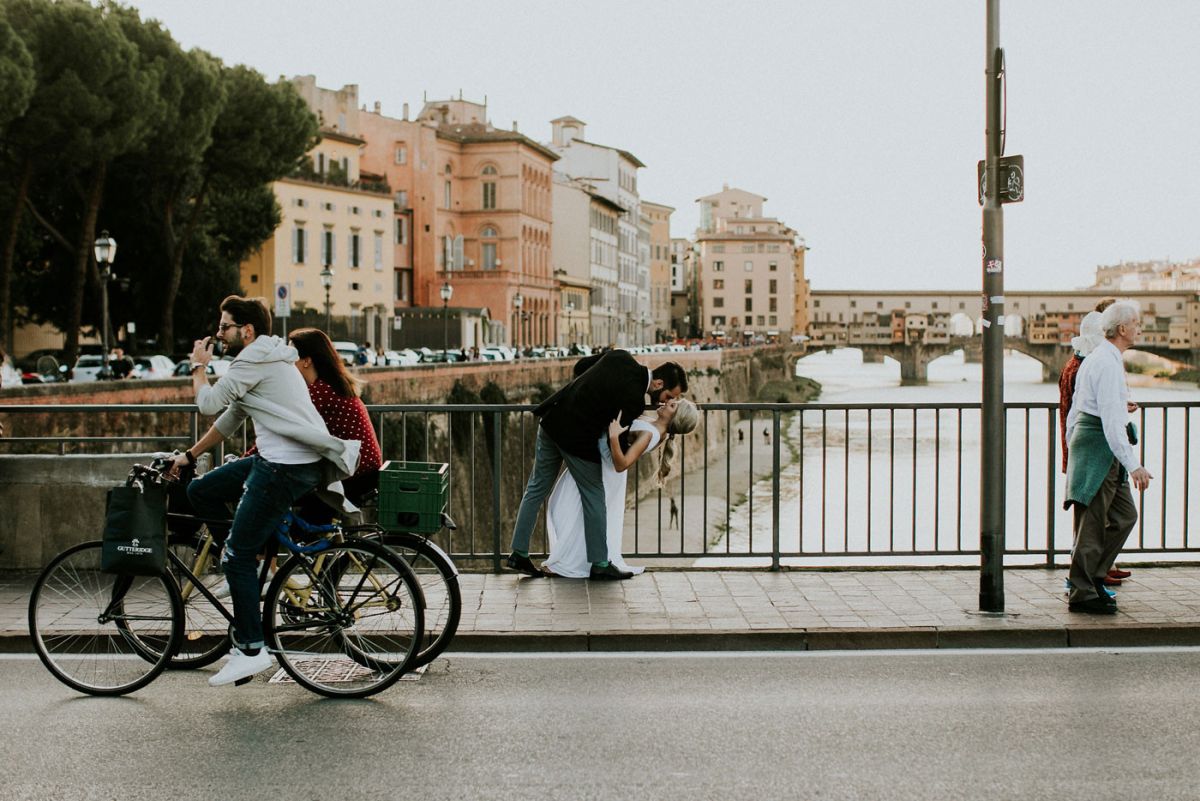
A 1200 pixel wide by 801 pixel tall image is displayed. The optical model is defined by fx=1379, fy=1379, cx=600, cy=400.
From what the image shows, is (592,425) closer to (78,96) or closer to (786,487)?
(78,96)

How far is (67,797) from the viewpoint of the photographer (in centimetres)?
490

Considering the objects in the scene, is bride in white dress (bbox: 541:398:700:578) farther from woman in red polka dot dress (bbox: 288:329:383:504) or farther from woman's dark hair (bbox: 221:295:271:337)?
woman's dark hair (bbox: 221:295:271:337)

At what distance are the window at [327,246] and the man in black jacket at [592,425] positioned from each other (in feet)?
199

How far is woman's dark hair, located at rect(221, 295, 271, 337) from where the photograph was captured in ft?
21.2

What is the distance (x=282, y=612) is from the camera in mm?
6496

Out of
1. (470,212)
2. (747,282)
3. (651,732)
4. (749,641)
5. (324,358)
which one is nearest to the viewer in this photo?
(651,732)

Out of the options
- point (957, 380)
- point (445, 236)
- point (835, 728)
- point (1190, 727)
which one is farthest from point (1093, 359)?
point (957, 380)

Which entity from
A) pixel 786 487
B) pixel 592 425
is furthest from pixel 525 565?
pixel 786 487

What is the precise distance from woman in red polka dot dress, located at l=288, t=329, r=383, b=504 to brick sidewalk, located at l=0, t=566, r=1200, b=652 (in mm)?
1020

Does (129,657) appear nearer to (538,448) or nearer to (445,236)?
(538,448)

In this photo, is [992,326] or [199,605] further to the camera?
[992,326]

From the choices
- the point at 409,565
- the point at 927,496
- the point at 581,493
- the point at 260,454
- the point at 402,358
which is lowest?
the point at 927,496

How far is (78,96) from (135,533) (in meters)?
33.0

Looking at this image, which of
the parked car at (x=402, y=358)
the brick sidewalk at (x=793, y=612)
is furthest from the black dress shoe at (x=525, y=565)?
the parked car at (x=402, y=358)
